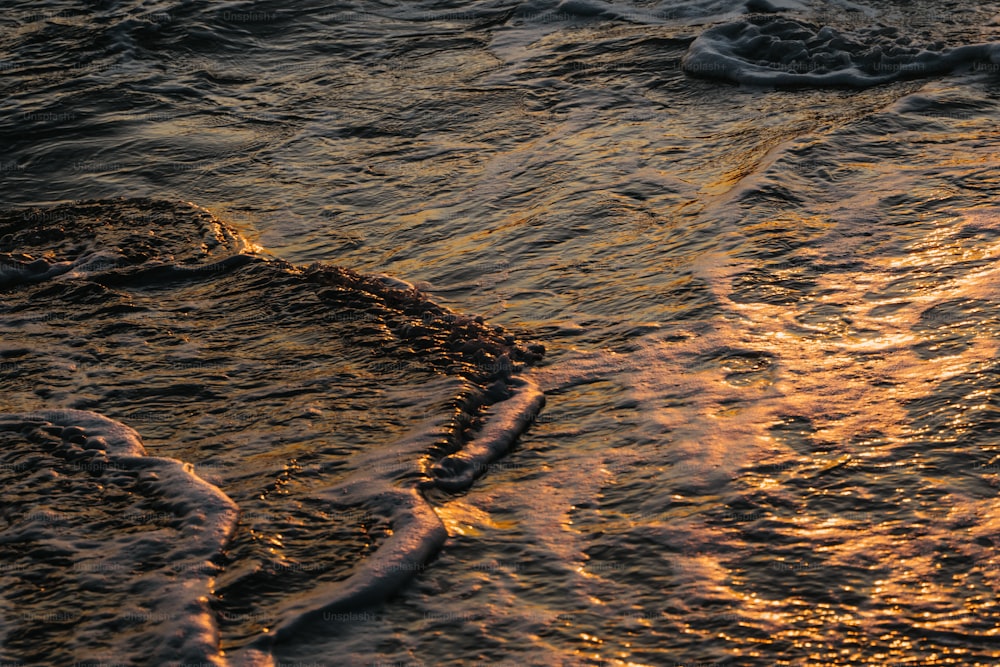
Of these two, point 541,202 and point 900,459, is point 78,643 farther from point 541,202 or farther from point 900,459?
point 541,202

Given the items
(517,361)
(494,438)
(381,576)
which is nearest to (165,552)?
(381,576)

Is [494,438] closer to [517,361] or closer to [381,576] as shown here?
[517,361]

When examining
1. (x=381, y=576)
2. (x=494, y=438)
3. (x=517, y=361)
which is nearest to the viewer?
(x=381, y=576)

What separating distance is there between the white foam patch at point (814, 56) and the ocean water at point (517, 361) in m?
0.04

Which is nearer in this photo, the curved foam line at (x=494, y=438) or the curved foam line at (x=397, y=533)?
the curved foam line at (x=397, y=533)

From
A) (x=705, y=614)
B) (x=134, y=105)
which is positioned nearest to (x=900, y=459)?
(x=705, y=614)

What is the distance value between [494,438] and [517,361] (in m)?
0.57

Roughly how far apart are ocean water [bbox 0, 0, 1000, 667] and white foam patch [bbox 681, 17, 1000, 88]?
0.04 m

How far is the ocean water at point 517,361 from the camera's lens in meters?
3.22

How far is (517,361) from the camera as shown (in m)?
4.52

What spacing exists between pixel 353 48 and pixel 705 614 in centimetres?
673

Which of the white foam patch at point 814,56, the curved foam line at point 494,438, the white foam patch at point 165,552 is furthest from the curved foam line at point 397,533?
the white foam patch at point 814,56

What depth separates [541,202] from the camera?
6.00 m

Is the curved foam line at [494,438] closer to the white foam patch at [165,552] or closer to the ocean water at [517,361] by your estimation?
the ocean water at [517,361]
